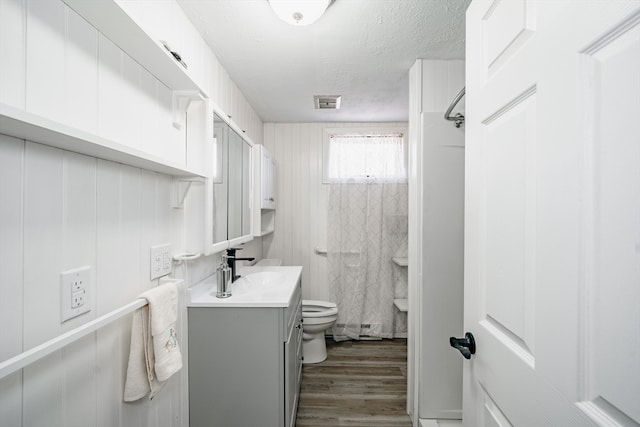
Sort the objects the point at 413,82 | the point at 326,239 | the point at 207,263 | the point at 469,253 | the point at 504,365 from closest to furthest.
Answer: the point at 504,365 < the point at 469,253 < the point at 207,263 < the point at 413,82 < the point at 326,239

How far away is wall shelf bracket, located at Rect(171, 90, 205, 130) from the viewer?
4.26 ft

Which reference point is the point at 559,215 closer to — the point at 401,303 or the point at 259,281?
the point at 259,281

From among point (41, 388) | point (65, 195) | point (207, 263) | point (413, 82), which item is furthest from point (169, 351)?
point (413, 82)

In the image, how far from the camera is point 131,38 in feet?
2.91

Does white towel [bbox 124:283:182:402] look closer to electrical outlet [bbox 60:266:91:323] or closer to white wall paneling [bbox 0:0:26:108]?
electrical outlet [bbox 60:266:91:323]

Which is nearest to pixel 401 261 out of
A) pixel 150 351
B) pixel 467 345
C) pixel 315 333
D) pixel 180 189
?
pixel 315 333

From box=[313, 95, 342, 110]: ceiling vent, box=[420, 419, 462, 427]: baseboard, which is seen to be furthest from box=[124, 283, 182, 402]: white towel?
box=[313, 95, 342, 110]: ceiling vent

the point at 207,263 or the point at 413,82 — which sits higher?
the point at 413,82

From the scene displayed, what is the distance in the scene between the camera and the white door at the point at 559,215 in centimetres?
41

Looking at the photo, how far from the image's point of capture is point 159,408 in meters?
1.23

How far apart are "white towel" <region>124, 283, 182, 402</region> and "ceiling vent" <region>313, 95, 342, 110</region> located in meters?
2.00

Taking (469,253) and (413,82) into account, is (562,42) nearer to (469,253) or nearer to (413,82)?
(469,253)

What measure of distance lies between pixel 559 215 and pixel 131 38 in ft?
3.98

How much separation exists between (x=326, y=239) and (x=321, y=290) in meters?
0.57
